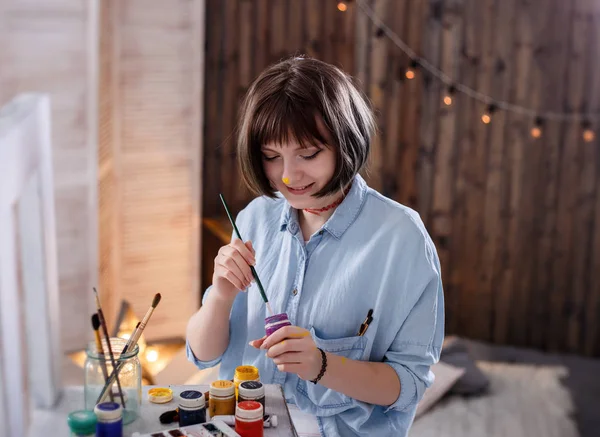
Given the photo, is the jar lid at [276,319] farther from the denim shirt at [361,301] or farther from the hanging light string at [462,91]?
the hanging light string at [462,91]

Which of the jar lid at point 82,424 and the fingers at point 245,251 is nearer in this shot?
the jar lid at point 82,424

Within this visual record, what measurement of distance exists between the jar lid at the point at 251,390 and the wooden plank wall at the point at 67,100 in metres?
1.45

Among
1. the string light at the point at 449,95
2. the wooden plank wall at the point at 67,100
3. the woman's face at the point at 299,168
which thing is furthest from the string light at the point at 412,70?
the woman's face at the point at 299,168

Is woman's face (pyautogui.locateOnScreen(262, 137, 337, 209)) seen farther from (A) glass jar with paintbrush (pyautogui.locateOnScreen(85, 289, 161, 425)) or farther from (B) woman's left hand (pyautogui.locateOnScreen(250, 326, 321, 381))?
(A) glass jar with paintbrush (pyautogui.locateOnScreen(85, 289, 161, 425))

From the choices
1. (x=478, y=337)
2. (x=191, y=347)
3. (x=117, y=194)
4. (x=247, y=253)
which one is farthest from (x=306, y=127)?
(x=478, y=337)

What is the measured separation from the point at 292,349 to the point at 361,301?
20cm

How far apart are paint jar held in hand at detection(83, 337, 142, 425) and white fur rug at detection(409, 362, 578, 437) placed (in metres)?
1.48

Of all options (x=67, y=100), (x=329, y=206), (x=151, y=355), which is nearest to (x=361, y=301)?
(x=329, y=206)

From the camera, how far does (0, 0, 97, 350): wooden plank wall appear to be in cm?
227

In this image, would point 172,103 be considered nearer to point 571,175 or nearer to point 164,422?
point 571,175

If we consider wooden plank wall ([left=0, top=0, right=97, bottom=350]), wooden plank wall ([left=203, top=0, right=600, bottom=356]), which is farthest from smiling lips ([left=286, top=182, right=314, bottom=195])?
wooden plank wall ([left=203, top=0, right=600, bottom=356])

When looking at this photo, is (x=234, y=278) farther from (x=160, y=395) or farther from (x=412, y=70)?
(x=412, y=70)

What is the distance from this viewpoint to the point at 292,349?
3.83ft

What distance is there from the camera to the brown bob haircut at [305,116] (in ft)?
4.05
